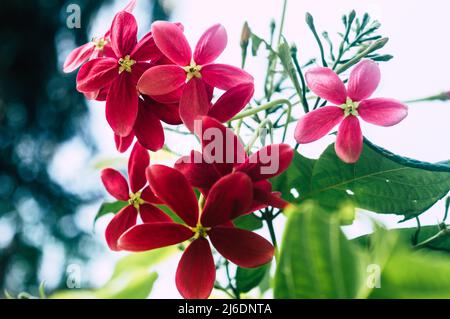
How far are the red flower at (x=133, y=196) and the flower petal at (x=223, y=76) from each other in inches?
2.1

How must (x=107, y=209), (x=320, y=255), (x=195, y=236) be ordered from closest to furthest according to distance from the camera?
(x=320, y=255), (x=195, y=236), (x=107, y=209)

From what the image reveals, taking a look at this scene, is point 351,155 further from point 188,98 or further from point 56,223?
point 56,223

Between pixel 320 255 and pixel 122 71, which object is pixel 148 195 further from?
pixel 320 255

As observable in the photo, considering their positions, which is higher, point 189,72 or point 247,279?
point 189,72

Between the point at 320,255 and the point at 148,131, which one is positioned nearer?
the point at 320,255

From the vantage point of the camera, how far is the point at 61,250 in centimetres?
325

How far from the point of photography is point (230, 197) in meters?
0.19

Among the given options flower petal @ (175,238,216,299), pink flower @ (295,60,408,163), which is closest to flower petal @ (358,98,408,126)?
pink flower @ (295,60,408,163)

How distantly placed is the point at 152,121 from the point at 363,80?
0.10 metres

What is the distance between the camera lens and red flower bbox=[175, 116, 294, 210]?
206mm

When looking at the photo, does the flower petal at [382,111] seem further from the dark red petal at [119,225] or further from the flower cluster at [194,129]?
the dark red petal at [119,225]

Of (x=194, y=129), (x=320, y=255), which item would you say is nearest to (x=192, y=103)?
(x=194, y=129)

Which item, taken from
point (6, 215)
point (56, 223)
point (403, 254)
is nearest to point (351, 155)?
point (403, 254)

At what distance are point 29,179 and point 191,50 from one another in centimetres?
360
